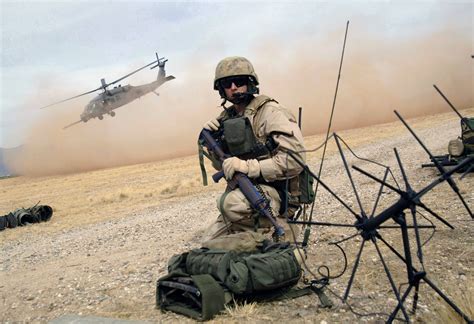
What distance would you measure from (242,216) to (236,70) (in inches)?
56.3

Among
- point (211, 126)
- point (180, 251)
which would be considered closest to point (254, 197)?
point (211, 126)

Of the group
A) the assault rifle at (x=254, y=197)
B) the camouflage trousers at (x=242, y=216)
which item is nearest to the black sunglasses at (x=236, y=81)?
the assault rifle at (x=254, y=197)

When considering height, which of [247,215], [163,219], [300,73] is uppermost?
[300,73]

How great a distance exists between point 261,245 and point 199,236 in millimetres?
2886

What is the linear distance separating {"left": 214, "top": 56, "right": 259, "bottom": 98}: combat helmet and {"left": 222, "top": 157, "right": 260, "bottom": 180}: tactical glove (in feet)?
2.55

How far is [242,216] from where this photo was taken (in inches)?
173

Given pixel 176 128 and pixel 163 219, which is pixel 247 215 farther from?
pixel 176 128

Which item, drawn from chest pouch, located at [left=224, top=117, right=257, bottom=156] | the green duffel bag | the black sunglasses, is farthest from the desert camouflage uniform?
the green duffel bag

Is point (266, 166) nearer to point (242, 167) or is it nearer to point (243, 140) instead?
point (242, 167)

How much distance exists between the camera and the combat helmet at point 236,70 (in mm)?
4664

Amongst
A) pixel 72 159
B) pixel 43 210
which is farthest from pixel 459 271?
pixel 72 159

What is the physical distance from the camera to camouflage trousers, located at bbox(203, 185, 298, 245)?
4.34 m

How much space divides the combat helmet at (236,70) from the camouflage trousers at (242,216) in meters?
1.06

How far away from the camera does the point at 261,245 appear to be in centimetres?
400
